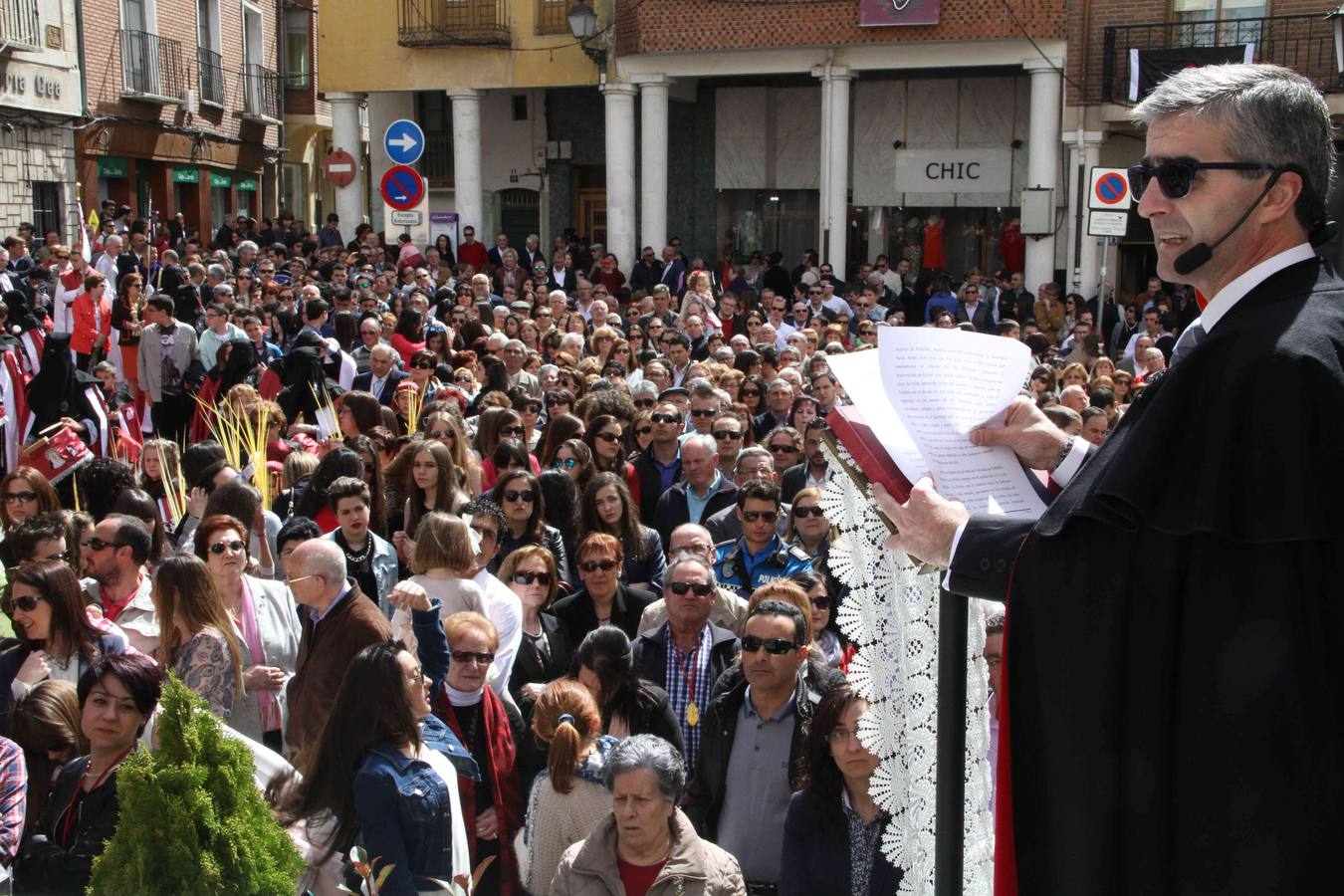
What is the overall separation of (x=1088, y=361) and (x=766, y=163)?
1517 centimetres

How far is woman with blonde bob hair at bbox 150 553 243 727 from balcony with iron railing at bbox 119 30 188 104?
87.0ft

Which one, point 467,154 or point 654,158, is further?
point 467,154

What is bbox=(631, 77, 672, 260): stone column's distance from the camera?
26.3m

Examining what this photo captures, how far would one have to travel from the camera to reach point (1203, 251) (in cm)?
205

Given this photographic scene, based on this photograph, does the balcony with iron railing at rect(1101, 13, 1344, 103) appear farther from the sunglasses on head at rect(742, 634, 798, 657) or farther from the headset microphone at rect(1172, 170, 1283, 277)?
the headset microphone at rect(1172, 170, 1283, 277)

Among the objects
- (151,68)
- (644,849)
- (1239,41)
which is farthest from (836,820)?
(151,68)

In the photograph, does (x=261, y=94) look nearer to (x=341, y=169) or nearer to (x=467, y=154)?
(x=467, y=154)

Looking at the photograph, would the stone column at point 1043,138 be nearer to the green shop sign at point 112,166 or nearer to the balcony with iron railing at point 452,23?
the balcony with iron railing at point 452,23

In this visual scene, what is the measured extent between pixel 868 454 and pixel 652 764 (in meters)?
2.62

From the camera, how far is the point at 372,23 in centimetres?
2892

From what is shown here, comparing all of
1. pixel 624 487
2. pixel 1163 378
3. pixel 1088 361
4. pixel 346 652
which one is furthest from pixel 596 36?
pixel 1163 378

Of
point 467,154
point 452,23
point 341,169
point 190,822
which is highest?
point 452,23

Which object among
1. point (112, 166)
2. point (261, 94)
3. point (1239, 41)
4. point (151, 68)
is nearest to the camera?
point (1239, 41)

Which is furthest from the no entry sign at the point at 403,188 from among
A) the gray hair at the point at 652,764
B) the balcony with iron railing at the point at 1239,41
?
the balcony with iron railing at the point at 1239,41
